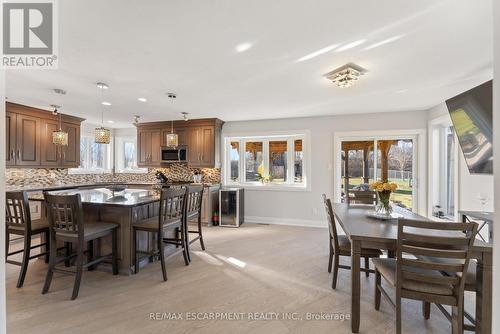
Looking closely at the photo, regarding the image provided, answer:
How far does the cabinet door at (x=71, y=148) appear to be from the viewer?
501 cm

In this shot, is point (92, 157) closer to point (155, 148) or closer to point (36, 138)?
point (36, 138)

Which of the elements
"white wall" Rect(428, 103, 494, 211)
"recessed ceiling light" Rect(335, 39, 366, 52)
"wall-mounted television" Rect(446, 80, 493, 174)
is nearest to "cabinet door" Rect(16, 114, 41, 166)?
"recessed ceiling light" Rect(335, 39, 366, 52)

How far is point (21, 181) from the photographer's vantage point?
15.2ft

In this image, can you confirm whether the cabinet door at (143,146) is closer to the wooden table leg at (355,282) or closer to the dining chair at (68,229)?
the dining chair at (68,229)

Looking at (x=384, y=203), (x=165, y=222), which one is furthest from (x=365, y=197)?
(x=165, y=222)

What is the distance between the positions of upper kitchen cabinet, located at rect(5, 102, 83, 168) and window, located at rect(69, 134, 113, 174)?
2.65 ft

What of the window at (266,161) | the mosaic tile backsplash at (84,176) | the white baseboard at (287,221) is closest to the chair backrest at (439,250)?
the white baseboard at (287,221)

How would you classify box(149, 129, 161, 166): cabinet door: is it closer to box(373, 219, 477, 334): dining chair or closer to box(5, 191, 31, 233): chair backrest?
box(5, 191, 31, 233): chair backrest

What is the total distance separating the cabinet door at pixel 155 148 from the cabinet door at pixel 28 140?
208 cm

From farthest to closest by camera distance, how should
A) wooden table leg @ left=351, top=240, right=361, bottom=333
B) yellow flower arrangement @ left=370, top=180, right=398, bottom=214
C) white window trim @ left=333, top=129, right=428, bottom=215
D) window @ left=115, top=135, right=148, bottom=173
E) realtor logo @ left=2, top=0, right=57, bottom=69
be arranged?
window @ left=115, top=135, right=148, bottom=173
white window trim @ left=333, top=129, right=428, bottom=215
yellow flower arrangement @ left=370, top=180, right=398, bottom=214
wooden table leg @ left=351, top=240, right=361, bottom=333
realtor logo @ left=2, top=0, right=57, bottom=69

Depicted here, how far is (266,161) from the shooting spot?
5.54 metres

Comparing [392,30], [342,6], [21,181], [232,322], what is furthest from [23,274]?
[392,30]

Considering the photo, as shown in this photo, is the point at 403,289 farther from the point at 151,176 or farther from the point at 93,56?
the point at 151,176

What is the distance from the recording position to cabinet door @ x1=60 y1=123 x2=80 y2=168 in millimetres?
5008
